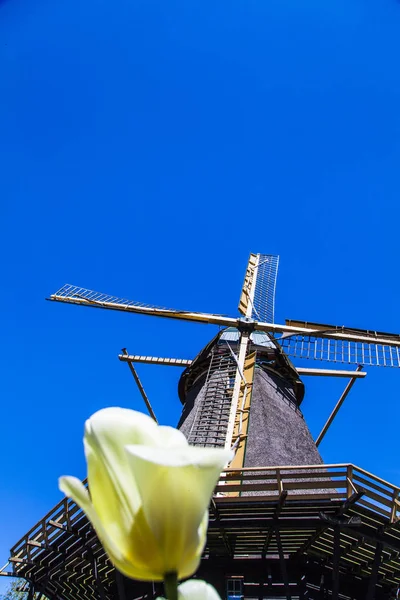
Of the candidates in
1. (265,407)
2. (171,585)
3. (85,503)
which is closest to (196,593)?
(171,585)

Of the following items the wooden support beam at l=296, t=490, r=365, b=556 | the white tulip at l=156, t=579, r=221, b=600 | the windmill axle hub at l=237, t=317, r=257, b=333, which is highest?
the windmill axle hub at l=237, t=317, r=257, b=333

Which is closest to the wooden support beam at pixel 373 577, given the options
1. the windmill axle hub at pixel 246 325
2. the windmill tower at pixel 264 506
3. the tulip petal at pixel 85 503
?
the windmill tower at pixel 264 506

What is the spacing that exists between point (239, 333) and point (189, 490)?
11.6m

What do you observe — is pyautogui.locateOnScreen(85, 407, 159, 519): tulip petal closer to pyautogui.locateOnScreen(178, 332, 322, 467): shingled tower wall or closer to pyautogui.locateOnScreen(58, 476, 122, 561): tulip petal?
pyautogui.locateOnScreen(58, 476, 122, 561): tulip petal

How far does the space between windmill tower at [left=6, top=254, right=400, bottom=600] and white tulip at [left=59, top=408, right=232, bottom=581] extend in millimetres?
4559

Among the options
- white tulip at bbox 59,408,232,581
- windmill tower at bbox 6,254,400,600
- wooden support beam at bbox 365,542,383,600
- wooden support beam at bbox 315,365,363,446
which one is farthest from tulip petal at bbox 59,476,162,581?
wooden support beam at bbox 315,365,363,446

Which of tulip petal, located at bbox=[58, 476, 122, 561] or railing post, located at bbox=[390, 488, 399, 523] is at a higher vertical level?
railing post, located at bbox=[390, 488, 399, 523]

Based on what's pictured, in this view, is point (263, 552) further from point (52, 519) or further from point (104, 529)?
point (104, 529)

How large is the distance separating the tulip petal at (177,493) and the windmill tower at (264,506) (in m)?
4.56

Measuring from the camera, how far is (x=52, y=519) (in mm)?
7730

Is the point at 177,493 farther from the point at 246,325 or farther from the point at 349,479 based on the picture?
the point at 246,325

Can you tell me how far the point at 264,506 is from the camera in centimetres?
676

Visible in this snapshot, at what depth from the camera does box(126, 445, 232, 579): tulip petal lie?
562 millimetres

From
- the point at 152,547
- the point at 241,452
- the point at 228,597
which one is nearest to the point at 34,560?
the point at 228,597
